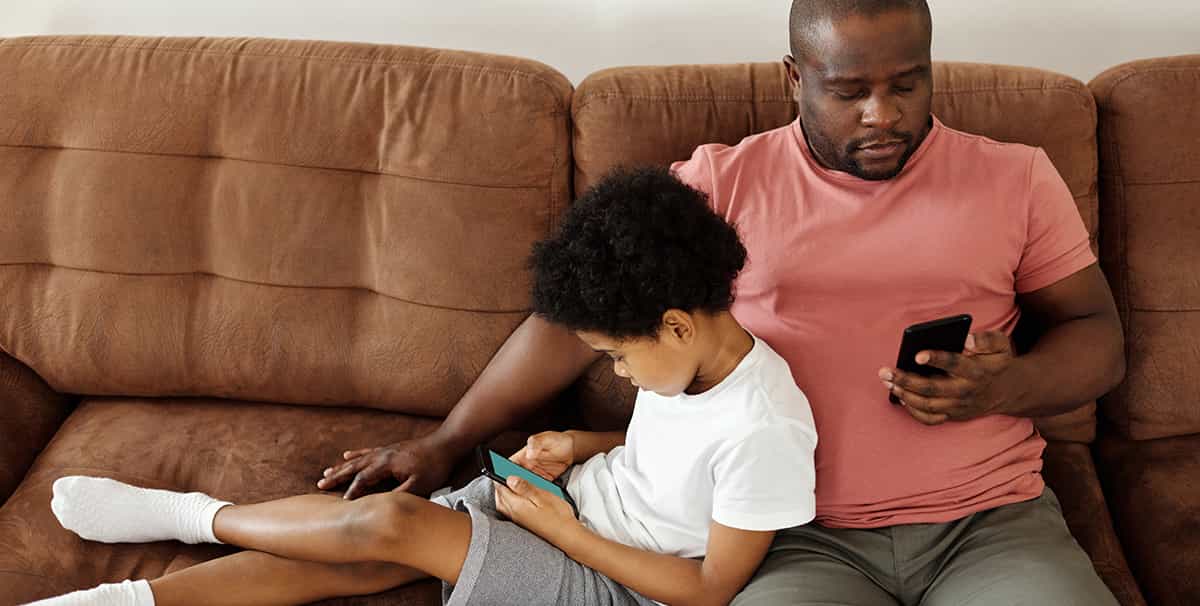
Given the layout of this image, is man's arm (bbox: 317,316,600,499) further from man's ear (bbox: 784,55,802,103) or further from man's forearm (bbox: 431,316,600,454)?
man's ear (bbox: 784,55,802,103)

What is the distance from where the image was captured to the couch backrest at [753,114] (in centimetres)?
176

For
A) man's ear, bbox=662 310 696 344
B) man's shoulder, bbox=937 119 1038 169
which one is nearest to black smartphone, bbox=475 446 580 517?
man's ear, bbox=662 310 696 344

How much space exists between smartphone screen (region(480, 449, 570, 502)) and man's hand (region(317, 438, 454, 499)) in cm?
21

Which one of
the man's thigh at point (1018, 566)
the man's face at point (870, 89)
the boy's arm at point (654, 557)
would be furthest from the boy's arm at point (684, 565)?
the man's face at point (870, 89)

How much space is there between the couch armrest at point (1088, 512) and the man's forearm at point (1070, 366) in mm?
166

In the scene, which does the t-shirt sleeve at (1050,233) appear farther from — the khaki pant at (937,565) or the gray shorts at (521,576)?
the gray shorts at (521,576)

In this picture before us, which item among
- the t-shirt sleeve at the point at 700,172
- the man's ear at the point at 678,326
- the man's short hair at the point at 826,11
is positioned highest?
the man's short hair at the point at 826,11

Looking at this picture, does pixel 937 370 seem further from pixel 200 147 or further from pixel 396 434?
pixel 200 147

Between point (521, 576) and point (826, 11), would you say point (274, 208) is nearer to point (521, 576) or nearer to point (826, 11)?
point (521, 576)

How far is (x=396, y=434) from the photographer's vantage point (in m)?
1.89

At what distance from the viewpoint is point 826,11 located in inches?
58.9

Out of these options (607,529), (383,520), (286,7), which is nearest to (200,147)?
(286,7)

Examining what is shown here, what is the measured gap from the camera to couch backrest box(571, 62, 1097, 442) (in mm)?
1765

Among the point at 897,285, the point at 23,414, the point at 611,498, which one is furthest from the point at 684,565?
the point at 23,414
